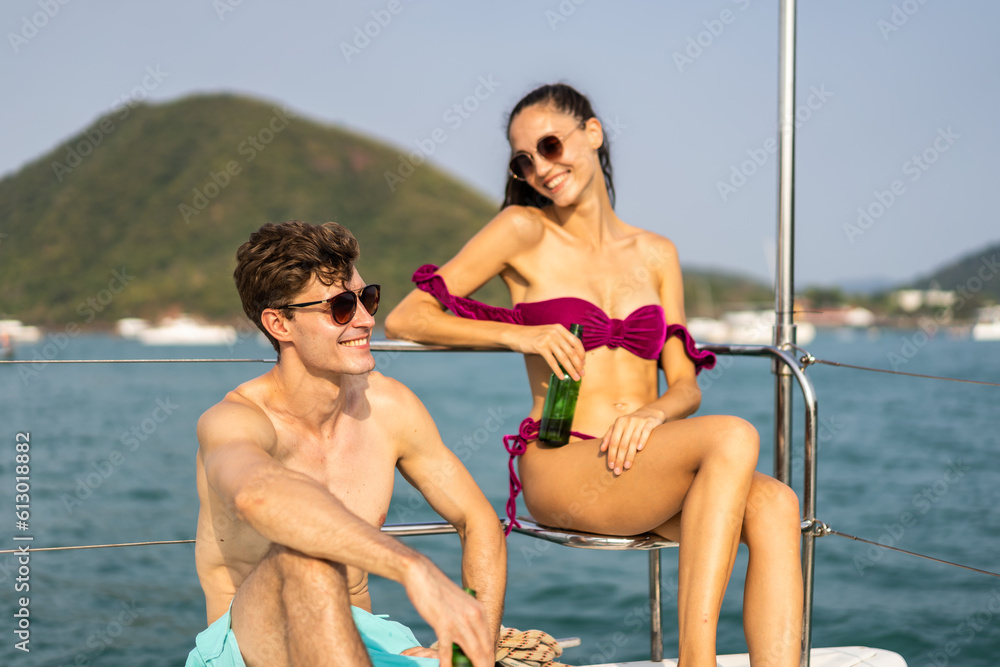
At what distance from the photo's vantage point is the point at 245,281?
200 cm

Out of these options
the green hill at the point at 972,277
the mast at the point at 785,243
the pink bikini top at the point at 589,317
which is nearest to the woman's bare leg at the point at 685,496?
the pink bikini top at the point at 589,317

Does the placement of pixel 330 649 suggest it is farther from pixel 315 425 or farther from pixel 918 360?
pixel 918 360

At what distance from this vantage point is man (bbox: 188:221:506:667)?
1.57 m

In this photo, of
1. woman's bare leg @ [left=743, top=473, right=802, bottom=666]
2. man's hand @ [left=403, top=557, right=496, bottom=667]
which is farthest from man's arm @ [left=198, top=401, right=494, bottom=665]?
woman's bare leg @ [left=743, top=473, right=802, bottom=666]

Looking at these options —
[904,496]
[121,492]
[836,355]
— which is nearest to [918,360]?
[836,355]

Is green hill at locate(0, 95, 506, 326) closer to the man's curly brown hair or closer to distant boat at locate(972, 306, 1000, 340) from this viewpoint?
distant boat at locate(972, 306, 1000, 340)

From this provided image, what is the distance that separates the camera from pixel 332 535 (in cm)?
156

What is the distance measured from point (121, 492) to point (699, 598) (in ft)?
69.0

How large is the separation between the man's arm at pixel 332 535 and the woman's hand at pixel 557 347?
907 mm

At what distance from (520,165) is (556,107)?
0.21 metres

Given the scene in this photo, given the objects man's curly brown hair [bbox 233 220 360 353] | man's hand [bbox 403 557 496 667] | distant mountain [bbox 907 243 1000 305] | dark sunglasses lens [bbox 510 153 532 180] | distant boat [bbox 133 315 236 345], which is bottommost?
man's hand [bbox 403 557 496 667]

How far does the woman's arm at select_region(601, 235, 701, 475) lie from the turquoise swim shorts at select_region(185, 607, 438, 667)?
704mm

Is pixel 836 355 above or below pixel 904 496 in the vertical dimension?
above

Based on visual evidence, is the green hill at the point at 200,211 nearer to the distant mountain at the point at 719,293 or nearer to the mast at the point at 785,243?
the distant mountain at the point at 719,293
